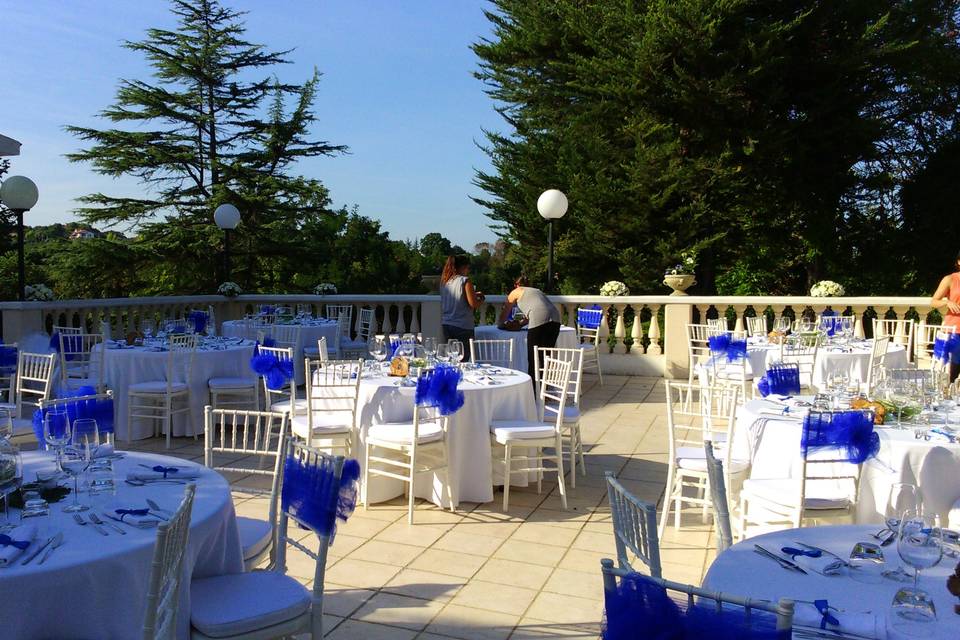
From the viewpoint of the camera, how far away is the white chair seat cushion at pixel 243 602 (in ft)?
8.84

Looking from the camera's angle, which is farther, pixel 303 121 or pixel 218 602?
pixel 303 121

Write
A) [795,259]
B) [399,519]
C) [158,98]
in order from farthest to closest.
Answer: [158,98] < [795,259] < [399,519]

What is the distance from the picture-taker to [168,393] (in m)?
7.62

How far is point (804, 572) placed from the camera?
2.33 meters

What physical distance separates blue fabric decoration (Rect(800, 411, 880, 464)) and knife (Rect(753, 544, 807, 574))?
1.47 m

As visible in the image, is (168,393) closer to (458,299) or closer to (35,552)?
(458,299)

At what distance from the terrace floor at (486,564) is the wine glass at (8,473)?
150 cm

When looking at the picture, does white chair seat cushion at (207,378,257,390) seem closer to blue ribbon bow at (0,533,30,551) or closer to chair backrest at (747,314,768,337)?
blue ribbon bow at (0,533,30,551)

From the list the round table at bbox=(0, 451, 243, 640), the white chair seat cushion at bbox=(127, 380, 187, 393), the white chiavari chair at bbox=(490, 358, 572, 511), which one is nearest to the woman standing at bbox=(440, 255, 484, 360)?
the white chiavari chair at bbox=(490, 358, 572, 511)

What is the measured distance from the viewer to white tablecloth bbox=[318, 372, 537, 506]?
562 centimetres

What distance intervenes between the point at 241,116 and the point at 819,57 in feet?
52.0

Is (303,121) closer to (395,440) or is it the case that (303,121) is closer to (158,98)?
(158,98)

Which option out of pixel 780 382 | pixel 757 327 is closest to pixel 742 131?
pixel 757 327

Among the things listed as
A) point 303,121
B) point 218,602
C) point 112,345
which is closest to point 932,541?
point 218,602
